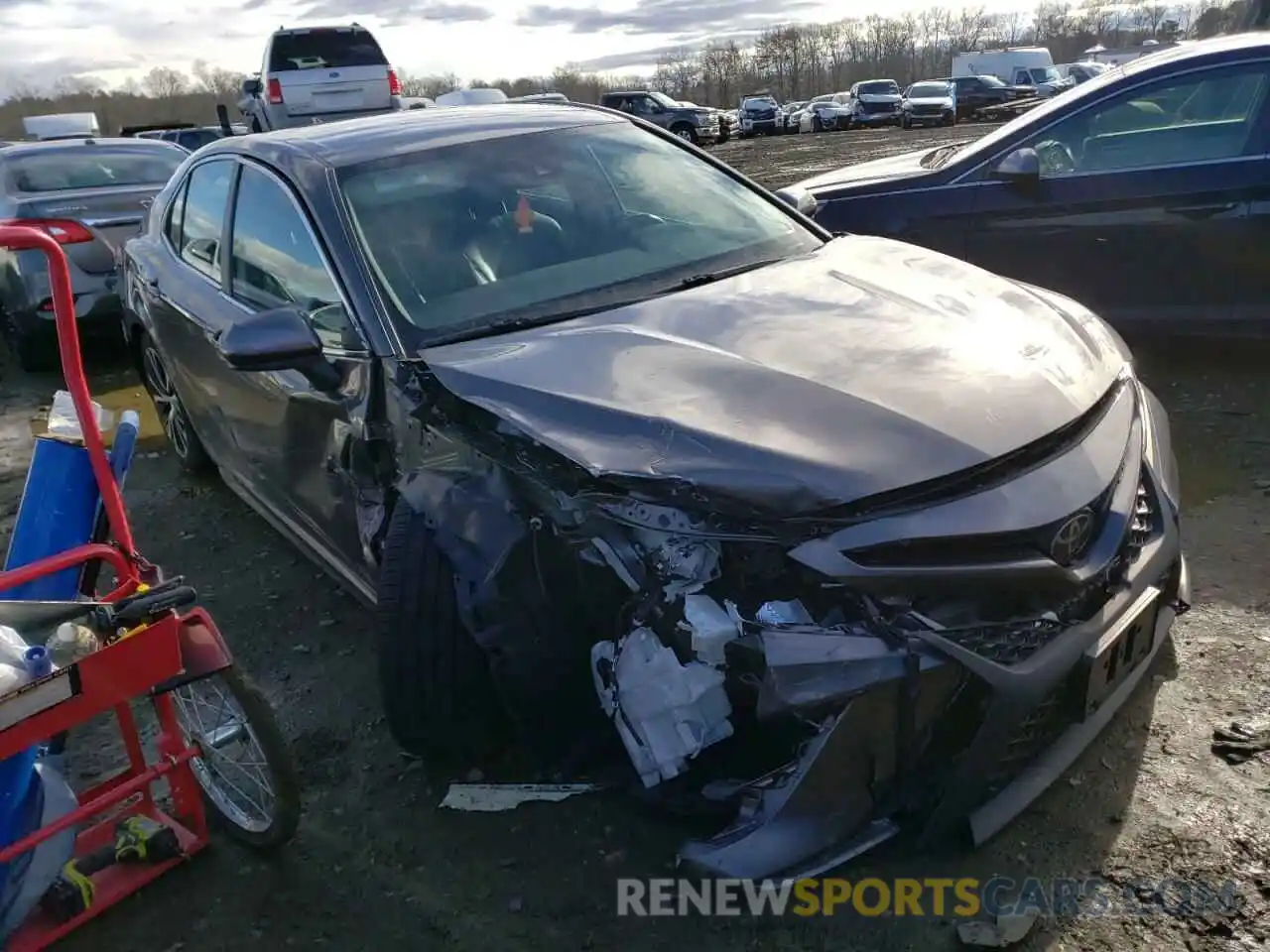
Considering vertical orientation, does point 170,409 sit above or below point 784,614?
below

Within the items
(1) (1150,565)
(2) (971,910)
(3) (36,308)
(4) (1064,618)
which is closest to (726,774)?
(2) (971,910)

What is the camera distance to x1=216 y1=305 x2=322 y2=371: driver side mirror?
2.74 m

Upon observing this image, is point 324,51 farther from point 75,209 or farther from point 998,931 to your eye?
point 998,931

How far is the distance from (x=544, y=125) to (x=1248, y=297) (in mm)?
3312

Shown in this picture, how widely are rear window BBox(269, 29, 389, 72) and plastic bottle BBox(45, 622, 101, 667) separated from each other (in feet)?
43.3

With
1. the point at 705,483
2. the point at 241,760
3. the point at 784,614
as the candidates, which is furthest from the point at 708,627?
the point at 241,760

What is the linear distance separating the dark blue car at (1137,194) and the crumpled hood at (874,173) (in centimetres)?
20

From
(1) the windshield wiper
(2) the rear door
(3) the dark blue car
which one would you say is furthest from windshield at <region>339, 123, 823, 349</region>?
(2) the rear door

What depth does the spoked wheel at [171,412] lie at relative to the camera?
4.87 metres

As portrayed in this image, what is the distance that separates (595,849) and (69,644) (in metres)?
1.27

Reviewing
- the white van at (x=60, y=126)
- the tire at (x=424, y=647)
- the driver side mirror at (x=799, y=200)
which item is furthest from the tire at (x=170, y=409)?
the white van at (x=60, y=126)

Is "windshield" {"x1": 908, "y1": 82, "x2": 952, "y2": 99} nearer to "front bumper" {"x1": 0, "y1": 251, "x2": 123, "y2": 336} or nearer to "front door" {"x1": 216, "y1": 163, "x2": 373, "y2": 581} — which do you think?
"front bumper" {"x1": 0, "y1": 251, "x2": 123, "y2": 336}

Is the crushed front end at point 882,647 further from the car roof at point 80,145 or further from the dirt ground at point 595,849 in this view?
the car roof at point 80,145

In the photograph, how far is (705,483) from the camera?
80.7 inches
